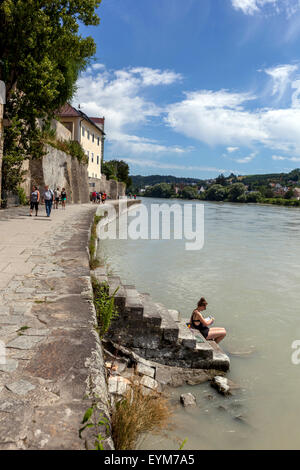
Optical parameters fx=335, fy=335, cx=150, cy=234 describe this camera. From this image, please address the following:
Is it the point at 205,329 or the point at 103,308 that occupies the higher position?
the point at 103,308

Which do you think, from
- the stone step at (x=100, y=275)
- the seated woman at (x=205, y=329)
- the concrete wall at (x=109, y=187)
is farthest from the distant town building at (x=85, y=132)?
the seated woman at (x=205, y=329)

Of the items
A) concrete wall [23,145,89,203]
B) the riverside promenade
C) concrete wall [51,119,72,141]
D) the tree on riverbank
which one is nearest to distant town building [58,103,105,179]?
concrete wall [51,119,72,141]

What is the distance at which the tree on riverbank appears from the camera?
1407 centimetres

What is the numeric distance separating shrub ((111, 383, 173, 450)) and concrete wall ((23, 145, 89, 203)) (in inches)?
710

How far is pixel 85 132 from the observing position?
1767 inches

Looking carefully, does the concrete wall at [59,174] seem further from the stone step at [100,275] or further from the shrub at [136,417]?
the shrub at [136,417]

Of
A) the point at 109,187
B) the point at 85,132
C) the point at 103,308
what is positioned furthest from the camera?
the point at 109,187

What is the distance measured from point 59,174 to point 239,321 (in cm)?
2156

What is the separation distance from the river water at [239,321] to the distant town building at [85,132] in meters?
27.0

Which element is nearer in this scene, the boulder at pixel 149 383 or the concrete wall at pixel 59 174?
the boulder at pixel 149 383

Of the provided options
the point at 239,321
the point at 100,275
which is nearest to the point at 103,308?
the point at 100,275

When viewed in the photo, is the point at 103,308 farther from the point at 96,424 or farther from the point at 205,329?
the point at 96,424

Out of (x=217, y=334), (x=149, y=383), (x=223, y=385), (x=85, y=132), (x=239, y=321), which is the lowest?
(x=239, y=321)

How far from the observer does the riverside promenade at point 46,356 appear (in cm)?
205
